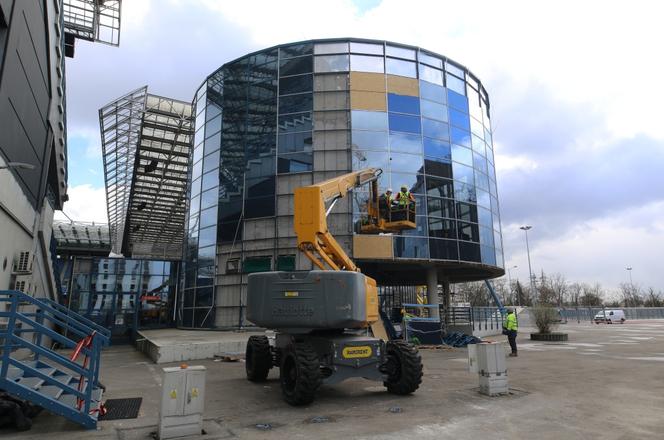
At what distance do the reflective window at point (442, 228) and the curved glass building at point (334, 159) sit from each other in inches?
2.3

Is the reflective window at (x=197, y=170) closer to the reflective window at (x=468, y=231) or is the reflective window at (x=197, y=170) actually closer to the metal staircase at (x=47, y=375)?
the reflective window at (x=468, y=231)

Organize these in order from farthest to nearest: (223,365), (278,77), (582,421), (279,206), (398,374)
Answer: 1. (278,77)
2. (279,206)
3. (223,365)
4. (398,374)
5. (582,421)

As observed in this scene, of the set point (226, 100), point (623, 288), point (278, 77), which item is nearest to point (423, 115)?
point (278, 77)

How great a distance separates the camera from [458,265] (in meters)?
25.0

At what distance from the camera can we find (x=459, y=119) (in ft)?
86.9

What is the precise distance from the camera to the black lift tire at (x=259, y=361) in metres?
10.9

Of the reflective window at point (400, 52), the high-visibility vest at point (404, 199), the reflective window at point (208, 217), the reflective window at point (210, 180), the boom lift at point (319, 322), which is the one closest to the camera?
the boom lift at point (319, 322)

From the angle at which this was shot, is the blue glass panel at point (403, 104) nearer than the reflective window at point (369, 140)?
→ No

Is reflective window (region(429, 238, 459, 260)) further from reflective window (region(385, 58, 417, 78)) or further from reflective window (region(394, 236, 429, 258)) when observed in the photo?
reflective window (region(385, 58, 417, 78))

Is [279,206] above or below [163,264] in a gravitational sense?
above

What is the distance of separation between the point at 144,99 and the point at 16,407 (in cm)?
2509

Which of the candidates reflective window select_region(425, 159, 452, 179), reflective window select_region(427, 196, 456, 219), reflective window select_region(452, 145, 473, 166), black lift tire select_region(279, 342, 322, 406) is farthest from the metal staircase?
reflective window select_region(452, 145, 473, 166)

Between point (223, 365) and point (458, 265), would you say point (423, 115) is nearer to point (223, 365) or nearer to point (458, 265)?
point (458, 265)

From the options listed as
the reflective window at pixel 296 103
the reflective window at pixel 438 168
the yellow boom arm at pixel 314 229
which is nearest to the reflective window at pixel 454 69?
the reflective window at pixel 438 168
